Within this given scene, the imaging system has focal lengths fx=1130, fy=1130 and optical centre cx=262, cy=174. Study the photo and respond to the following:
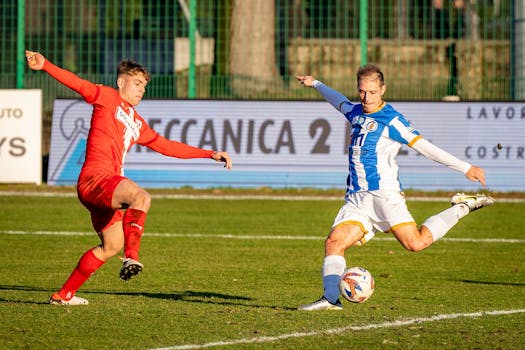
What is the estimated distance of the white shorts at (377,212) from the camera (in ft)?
29.8

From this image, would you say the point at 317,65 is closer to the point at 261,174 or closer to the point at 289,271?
the point at 261,174

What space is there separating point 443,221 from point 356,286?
114 cm

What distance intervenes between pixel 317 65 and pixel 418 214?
5685 millimetres

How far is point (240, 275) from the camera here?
38.0 ft

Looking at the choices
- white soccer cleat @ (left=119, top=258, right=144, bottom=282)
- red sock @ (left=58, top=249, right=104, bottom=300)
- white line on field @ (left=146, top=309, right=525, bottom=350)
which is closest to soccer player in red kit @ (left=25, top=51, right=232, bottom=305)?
red sock @ (left=58, top=249, right=104, bottom=300)

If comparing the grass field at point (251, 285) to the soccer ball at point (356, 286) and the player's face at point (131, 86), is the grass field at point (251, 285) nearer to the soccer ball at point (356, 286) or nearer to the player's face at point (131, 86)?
the soccer ball at point (356, 286)

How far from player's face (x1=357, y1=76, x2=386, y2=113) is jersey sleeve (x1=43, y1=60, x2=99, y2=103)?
7.07 feet

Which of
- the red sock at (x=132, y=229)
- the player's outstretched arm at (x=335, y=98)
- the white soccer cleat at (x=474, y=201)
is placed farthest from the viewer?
the white soccer cleat at (x=474, y=201)

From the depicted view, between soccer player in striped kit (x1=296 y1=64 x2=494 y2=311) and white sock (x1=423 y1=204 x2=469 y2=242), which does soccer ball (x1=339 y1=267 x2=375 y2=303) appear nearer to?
soccer player in striped kit (x1=296 y1=64 x2=494 y2=311)

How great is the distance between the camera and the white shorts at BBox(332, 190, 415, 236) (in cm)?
909

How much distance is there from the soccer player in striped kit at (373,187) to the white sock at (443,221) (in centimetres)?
3

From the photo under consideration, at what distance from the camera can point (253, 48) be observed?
21.7 meters

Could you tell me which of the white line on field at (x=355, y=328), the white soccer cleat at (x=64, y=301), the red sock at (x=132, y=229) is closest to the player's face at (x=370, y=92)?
the white line on field at (x=355, y=328)

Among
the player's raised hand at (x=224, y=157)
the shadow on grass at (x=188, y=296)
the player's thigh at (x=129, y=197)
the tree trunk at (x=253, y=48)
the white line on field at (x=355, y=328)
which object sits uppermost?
the tree trunk at (x=253, y=48)
